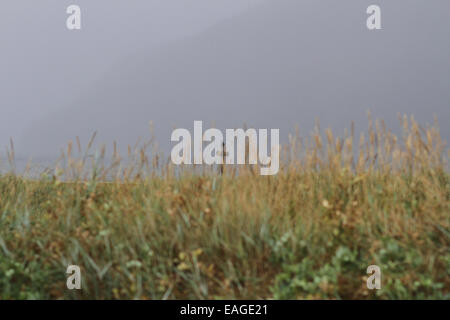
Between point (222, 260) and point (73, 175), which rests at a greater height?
point (73, 175)

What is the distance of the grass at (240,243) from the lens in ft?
14.8

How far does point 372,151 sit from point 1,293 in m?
4.45

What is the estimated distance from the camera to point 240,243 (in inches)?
182

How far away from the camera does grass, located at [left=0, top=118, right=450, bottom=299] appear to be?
4.50 m

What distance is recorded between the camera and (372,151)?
246 inches

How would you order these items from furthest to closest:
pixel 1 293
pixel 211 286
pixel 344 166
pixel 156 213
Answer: pixel 344 166, pixel 156 213, pixel 1 293, pixel 211 286
